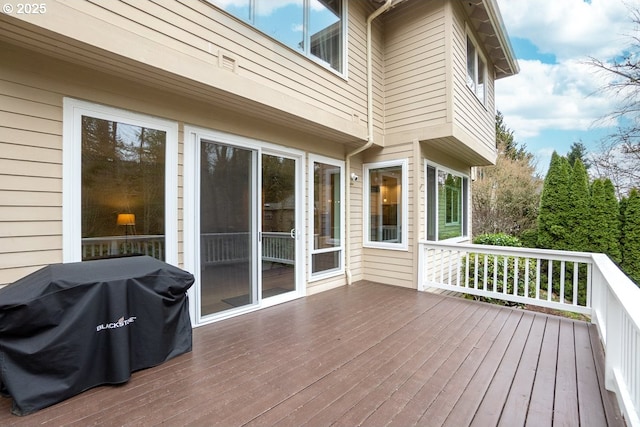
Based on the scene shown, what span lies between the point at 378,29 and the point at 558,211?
621 cm

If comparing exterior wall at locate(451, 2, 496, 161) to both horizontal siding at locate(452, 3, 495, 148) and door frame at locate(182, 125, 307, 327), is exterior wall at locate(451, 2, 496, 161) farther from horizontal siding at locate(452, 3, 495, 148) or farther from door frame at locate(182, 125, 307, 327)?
door frame at locate(182, 125, 307, 327)

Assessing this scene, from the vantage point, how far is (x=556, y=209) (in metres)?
7.26

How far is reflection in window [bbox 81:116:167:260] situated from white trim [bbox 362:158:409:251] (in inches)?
141

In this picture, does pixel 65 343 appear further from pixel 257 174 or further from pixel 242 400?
pixel 257 174

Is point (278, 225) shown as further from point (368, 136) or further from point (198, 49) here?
point (198, 49)

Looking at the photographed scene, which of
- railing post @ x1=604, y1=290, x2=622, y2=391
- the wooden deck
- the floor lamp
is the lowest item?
the wooden deck

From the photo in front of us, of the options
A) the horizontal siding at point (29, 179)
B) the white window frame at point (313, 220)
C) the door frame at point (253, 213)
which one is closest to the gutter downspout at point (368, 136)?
the white window frame at point (313, 220)

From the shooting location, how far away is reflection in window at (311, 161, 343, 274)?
4.76 m

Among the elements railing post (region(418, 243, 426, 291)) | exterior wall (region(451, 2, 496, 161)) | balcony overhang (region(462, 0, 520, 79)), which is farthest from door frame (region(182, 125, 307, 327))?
balcony overhang (region(462, 0, 520, 79))

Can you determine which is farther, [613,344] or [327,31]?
[327,31]

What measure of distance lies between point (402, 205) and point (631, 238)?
584 cm

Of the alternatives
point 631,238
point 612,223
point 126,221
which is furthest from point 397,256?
point 631,238

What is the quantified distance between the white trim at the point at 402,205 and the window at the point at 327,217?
2.01 feet

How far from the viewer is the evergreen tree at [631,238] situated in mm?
6477
